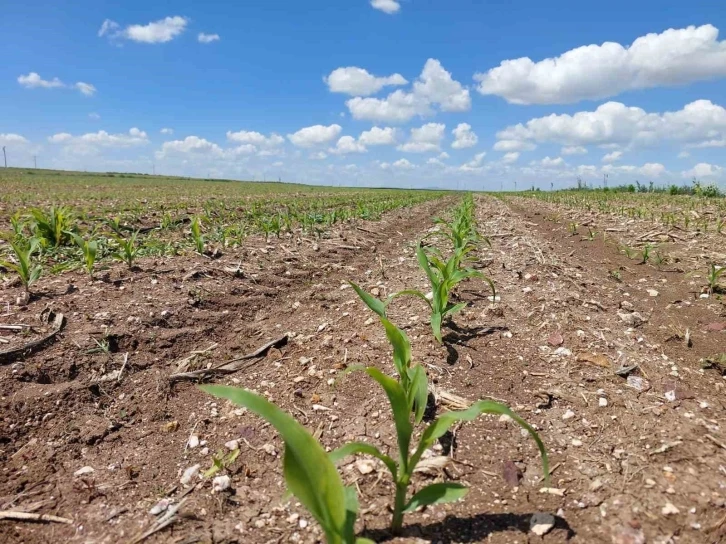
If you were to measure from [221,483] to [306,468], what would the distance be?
0.94m

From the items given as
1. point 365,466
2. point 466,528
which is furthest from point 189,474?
point 466,528

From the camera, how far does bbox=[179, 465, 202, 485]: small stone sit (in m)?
1.99

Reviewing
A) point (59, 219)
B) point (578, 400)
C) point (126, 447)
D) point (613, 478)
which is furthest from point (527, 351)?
point (59, 219)

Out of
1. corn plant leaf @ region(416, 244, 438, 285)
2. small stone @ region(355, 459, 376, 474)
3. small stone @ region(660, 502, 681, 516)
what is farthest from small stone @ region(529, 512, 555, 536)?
corn plant leaf @ region(416, 244, 438, 285)

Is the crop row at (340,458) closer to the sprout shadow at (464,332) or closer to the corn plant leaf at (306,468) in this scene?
the corn plant leaf at (306,468)

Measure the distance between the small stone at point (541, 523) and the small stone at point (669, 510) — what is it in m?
0.39

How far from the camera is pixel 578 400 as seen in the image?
94.0 inches

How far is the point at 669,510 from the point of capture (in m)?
1.62

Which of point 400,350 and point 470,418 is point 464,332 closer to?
point 400,350

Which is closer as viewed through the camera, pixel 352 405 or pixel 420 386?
pixel 420 386

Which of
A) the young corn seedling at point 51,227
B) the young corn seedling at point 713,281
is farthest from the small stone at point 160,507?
the young corn seedling at point 713,281

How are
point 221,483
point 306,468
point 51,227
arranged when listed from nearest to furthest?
point 306,468 → point 221,483 → point 51,227

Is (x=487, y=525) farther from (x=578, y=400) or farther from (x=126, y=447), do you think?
(x=126, y=447)

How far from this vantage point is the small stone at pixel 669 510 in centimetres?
160
